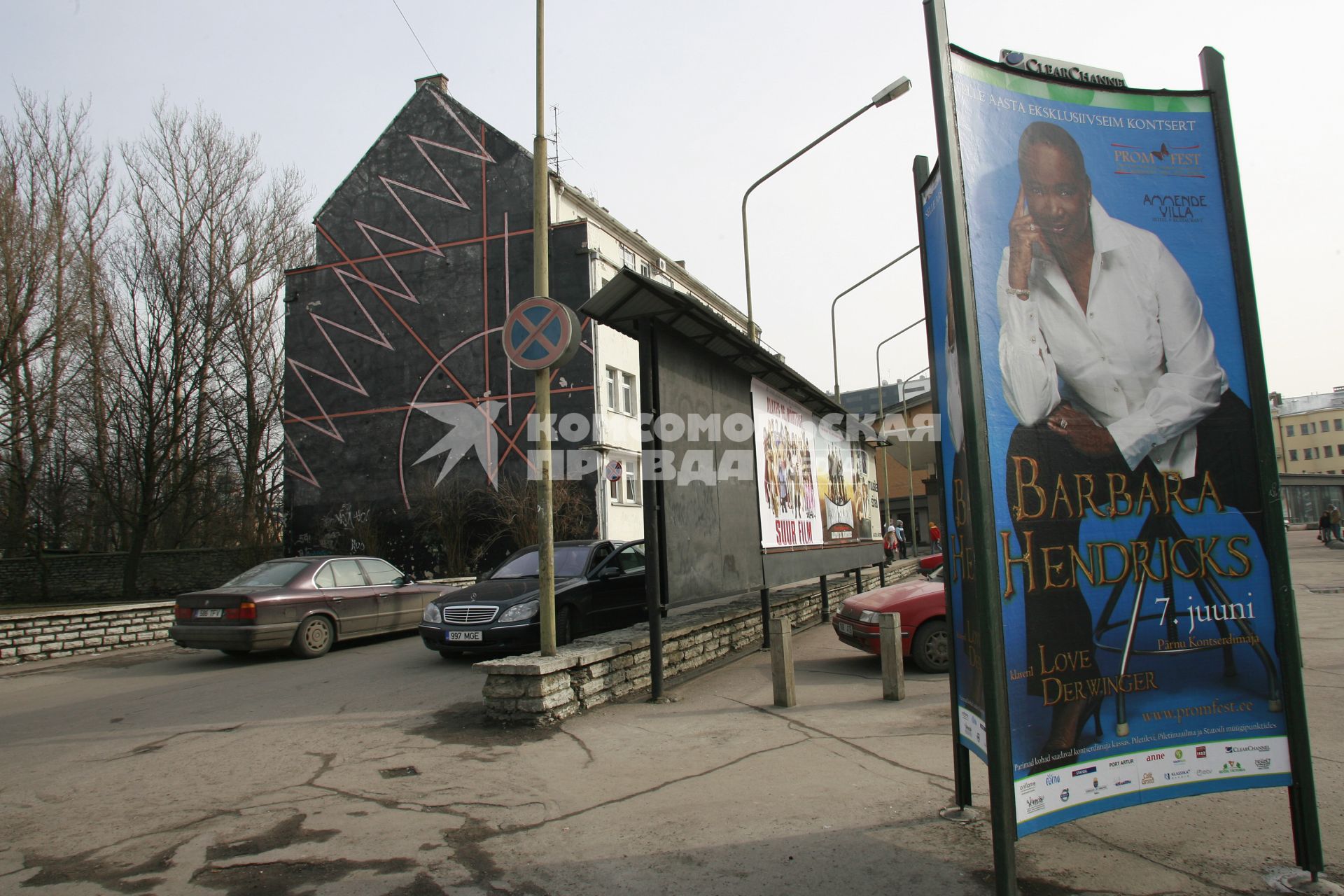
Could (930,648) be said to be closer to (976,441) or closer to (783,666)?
(783,666)

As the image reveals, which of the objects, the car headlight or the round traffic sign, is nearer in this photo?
the round traffic sign

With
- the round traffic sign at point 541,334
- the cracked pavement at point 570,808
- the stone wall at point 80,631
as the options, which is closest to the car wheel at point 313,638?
the cracked pavement at point 570,808

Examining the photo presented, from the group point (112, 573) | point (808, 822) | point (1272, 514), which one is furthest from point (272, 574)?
point (112, 573)

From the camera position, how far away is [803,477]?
11344mm

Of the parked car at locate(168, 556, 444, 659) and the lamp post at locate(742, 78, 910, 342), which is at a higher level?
the lamp post at locate(742, 78, 910, 342)

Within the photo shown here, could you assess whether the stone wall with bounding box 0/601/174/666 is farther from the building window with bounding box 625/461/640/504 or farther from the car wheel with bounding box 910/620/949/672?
the building window with bounding box 625/461/640/504

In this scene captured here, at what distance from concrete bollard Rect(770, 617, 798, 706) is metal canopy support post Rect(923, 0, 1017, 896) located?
403 centimetres

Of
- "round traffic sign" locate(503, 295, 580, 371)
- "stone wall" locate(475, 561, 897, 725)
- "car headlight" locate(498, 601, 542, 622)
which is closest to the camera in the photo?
"stone wall" locate(475, 561, 897, 725)

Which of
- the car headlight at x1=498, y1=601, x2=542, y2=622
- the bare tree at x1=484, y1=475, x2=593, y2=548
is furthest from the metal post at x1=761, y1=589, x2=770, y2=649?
the bare tree at x1=484, y1=475, x2=593, y2=548

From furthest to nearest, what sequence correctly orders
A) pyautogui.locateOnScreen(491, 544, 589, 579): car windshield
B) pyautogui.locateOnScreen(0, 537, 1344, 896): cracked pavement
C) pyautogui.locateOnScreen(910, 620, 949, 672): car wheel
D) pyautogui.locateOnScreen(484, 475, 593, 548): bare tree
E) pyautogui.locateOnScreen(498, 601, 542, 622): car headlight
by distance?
pyautogui.locateOnScreen(484, 475, 593, 548): bare tree, pyautogui.locateOnScreen(491, 544, 589, 579): car windshield, pyautogui.locateOnScreen(498, 601, 542, 622): car headlight, pyautogui.locateOnScreen(910, 620, 949, 672): car wheel, pyautogui.locateOnScreen(0, 537, 1344, 896): cracked pavement

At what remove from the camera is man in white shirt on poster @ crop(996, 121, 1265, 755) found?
334cm

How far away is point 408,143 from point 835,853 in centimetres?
3053

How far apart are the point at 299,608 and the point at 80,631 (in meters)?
4.45

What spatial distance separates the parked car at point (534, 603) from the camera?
9.54 meters
